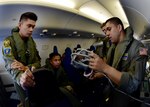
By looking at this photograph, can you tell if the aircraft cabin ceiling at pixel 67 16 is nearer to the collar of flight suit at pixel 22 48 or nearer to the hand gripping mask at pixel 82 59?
the collar of flight suit at pixel 22 48

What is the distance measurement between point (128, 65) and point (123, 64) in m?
0.04

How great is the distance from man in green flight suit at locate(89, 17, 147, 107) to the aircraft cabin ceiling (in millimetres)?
827

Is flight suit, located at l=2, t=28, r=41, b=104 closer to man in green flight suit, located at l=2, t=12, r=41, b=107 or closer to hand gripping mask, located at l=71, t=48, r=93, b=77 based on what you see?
man in green flight suit, located at l=2, t=12, r=41, b=107

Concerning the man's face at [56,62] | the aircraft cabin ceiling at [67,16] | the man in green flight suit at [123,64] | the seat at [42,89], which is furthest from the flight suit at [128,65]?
the man's face at [56,62]

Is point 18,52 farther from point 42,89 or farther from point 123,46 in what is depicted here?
point 123,46

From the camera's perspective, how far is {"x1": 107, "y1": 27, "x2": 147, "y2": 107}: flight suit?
3.42 ft

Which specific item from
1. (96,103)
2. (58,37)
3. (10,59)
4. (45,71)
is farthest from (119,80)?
(58,37)

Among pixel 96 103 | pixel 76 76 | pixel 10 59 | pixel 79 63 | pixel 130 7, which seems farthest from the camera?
pixel 76 76

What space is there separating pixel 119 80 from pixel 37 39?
2.17 m

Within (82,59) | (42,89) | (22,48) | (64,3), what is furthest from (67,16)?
(82,59)

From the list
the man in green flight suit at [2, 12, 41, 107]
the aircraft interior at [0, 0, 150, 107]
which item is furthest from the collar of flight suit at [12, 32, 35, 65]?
the aircraft interior at [0, 0, 150, 107]

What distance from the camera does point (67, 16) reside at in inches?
A: 115

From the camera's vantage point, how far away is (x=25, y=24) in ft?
5.40

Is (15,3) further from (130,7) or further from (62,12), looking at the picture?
(130,7)
